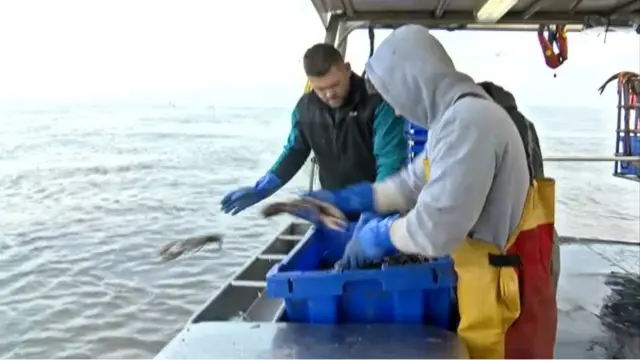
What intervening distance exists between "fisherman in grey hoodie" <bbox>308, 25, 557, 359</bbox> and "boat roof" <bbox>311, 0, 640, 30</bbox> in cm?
232

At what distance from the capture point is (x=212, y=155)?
1766 centimetres

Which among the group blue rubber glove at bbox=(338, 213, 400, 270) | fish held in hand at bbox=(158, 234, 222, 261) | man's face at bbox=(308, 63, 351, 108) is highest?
man's face at bbox=(308, 63, 351, 108)

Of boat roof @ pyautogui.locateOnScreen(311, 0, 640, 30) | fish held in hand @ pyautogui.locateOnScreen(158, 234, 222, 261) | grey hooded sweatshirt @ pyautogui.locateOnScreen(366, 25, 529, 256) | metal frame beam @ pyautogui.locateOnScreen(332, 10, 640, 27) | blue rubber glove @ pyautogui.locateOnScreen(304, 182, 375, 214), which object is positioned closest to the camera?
grey hooded sweatshirt @ pyautogui.locateOnScreen(366, 25, 529, 256)

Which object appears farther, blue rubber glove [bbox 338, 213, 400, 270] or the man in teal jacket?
the man in teal jacket

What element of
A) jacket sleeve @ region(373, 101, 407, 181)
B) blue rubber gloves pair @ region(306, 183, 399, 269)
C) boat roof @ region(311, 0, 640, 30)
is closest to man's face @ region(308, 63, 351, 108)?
jacket sleeve @ region(373, 101, 407, 181)

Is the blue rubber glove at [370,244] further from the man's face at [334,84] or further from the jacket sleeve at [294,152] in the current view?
the jacket sleeve at [294,152]

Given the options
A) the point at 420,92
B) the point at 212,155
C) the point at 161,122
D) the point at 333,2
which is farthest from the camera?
the point at 161,122

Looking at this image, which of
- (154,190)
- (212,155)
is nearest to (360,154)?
(154,190)

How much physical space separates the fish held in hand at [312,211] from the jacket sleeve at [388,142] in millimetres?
370

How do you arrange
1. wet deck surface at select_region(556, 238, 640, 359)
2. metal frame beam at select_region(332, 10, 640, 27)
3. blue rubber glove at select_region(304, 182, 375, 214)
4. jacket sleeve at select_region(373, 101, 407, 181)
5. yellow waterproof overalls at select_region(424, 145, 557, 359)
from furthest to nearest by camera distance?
metal frame beam at select_region(332, 10, 640, 27) < wet deck surface at select_region(556, 238, 640, 359) < jacket sleeve at select_region(373, 101, 407, 181) < blue rubber glove at select_region(304, 182, 375, 214) < yellow waterproof overalls at select_region(424, 145, 557, 359)

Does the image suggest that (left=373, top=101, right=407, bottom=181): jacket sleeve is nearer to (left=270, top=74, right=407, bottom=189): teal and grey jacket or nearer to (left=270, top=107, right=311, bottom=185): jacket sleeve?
(left=270, top=74, right=407, bottom=189): teal and grey jacket

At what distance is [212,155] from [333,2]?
14.2 meters

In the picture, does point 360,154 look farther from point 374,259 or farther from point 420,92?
point 420,92

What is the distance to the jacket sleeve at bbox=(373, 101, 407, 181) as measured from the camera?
7.91 feet
